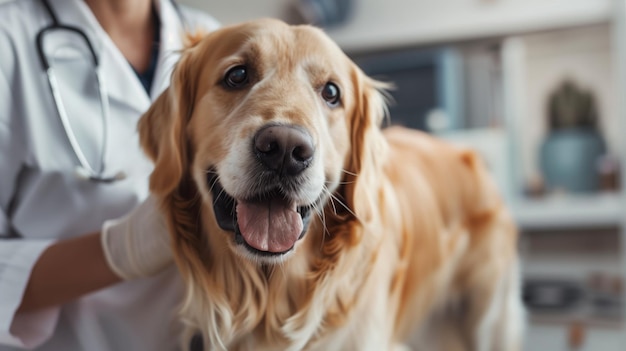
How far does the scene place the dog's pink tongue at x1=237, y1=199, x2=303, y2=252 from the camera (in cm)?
61

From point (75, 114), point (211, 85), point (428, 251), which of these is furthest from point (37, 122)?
point (428, 251)

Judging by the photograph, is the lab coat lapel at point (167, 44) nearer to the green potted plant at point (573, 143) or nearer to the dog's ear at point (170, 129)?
the dog's ear at point (170, 129)

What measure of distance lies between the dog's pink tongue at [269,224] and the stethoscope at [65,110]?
22cm

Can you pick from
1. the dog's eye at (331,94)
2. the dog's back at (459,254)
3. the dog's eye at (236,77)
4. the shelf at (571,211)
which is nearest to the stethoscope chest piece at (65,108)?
the dog's eye at (236,77)

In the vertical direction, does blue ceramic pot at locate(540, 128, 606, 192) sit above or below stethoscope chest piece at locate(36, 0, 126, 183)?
below

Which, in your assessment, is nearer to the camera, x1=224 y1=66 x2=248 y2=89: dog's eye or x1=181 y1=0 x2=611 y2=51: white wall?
A: x1=224 y1=66 x2=248 y2=89: dog's eye

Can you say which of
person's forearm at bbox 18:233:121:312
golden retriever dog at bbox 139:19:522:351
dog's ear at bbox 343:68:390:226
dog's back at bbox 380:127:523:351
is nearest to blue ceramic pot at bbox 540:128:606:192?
dog's back at bbox 380:127:523:351

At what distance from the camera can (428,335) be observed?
135cm

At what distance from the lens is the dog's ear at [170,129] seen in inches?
27.4

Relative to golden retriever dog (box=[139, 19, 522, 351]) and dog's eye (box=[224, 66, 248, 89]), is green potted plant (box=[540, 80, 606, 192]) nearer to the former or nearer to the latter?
golden retriever dog (box=[139, 19, 522, 351])

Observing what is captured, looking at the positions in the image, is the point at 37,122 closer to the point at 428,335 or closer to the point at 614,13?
the point at 428,335

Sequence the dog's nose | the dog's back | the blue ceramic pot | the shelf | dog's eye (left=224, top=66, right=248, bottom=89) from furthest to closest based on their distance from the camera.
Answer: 1. the blue ceramic pot
2. the shelf
3. the dog's back
4. dog's eye (left=224, top=66, right=248, bottom=89)
5. the dog's nose

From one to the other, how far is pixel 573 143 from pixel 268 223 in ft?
6.83

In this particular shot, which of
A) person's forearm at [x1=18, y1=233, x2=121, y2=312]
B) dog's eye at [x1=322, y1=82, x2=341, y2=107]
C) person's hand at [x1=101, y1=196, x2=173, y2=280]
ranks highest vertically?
dog's eye at [x1=322, y1=82, x2=341, y2=107]
